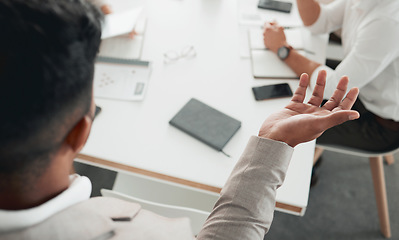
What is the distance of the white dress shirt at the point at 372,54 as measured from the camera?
3.85ft

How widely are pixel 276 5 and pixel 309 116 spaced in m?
0.88

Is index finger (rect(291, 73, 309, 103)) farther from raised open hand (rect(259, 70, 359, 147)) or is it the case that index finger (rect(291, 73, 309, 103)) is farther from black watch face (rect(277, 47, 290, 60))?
black watch face (rect(277, 47, 290, 60))

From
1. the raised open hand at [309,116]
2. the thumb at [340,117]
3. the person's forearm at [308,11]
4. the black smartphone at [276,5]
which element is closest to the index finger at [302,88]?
the raised open hand at [309,116]

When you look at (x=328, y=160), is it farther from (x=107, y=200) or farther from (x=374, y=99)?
(x=107, y=200)

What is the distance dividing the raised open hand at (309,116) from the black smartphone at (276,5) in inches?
27.8

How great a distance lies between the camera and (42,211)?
0.55 meters

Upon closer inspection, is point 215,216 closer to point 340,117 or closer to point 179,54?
point 340,117

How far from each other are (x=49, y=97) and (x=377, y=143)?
131 centimetres

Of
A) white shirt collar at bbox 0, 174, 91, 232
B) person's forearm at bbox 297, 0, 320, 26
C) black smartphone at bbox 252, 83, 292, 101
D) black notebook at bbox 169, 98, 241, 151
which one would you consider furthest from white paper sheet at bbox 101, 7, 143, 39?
white shirt collar at bbox 0, 174, 91, 232

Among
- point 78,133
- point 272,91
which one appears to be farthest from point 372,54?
point 78,133

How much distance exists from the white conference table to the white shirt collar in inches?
16.9

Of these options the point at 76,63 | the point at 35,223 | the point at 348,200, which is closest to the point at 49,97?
the point at 76,63

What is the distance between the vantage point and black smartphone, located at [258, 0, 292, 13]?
5.19 ft

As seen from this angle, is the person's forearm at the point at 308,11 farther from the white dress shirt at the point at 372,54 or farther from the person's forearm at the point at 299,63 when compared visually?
the person's forearm at the point at 299,63
